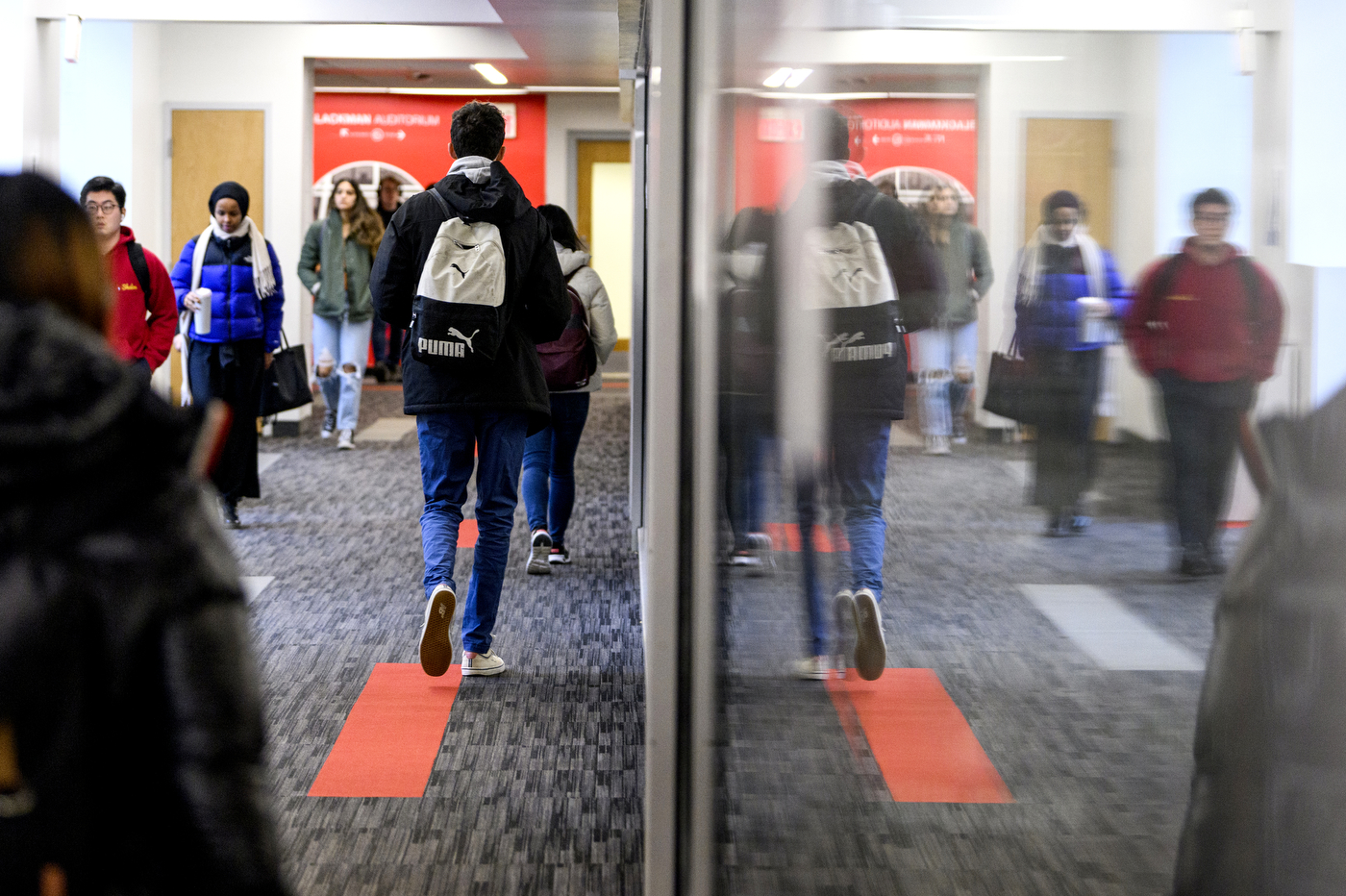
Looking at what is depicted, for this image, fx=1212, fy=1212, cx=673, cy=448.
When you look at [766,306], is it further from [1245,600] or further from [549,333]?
[549,333]

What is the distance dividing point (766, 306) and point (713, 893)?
0.87 meters

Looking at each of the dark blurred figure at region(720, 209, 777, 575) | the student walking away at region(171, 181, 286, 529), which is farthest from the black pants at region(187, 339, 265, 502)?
the dark blurred figure at region(720, 209, 777, 575)

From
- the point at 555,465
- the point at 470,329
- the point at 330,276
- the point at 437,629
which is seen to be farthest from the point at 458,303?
the point at 330,276

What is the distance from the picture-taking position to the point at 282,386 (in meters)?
5.38

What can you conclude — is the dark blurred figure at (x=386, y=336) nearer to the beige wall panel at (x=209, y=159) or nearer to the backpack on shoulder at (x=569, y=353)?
the beige wall panel at (x=209, y=159)

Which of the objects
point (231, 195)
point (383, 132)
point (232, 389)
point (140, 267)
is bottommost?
point (232, 389)

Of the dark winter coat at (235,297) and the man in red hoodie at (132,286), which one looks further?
the dark winter coat at (235,297)

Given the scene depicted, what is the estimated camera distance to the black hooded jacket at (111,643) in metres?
1.03

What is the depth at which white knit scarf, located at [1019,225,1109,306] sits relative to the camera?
1.65 ft

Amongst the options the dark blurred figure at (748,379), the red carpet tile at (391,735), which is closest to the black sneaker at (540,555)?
the red carpet tile at (391,735)

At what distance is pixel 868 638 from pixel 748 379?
2.01ft

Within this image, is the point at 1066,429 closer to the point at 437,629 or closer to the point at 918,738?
the point at 918,738

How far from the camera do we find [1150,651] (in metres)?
0.50

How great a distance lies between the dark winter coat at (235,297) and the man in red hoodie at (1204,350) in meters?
5.23
